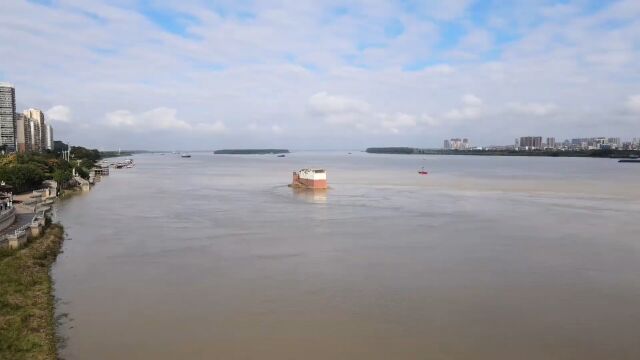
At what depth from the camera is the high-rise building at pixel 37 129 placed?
80.5 metres

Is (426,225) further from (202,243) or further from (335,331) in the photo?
(335,331)

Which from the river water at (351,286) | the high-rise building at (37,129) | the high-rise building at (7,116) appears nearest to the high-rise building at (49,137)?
the high-rise building at (37,129)

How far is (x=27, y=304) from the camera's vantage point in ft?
23.2

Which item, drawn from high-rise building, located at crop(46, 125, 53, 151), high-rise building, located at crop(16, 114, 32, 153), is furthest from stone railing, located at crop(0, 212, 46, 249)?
→ high-rise building, located at crop(46, 125, 53, 151)

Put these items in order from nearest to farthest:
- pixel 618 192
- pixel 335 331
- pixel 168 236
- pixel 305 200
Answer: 1. pixel 335 331
2. pixel 168 236
3. pixel 305 200
4. pixel 618 192

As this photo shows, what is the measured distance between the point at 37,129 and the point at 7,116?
20851 millimetres

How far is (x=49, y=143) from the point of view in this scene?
10119 centimetres

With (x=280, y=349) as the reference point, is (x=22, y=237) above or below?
above

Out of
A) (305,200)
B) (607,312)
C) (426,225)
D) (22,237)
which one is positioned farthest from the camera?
(305,200)

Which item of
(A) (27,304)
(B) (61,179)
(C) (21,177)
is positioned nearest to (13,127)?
(B) (61,179)

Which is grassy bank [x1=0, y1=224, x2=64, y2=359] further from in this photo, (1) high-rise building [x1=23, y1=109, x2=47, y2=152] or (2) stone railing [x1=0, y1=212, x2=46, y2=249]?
(1) high-rise building [x1=23, y1=109, x2=47, y2=152]

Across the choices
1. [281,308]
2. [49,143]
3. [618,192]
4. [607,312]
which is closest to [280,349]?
[281,308]

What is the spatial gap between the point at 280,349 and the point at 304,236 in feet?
24.8

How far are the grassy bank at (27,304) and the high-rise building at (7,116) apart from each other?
63448 millimetres
